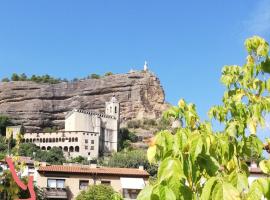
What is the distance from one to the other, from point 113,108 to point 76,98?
706 inches

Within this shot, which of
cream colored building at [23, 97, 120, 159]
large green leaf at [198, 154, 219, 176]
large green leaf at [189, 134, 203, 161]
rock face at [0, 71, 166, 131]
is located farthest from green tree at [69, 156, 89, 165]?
large green leaf at [189, 134, 203, 161]

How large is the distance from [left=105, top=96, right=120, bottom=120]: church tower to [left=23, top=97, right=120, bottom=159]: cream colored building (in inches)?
151

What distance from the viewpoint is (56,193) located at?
4531 cm

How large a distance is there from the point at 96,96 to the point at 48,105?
51.1 ft

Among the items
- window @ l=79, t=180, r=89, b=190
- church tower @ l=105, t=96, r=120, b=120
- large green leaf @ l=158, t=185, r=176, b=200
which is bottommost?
large green leaf @ l=158, t=185, r=176, b=200

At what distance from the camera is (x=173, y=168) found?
9.02 feet

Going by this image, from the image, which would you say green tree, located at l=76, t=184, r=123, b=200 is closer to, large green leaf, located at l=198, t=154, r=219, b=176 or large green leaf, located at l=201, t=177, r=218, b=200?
large green leaf, located at l=198, t=154, r=219, b=176

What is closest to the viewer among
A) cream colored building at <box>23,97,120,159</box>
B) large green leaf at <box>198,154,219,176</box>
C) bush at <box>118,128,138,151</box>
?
large green leaf at <box>198,154,219,176</box>

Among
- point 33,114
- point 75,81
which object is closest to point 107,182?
point 33,114

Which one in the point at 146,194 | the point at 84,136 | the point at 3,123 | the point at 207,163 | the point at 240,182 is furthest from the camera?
the point at 3,123

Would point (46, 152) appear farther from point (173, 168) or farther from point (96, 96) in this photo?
point (173, 168)

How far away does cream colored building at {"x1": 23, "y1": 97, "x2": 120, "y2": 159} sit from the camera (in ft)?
420

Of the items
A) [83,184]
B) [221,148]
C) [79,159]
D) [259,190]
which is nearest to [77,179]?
[83,184]

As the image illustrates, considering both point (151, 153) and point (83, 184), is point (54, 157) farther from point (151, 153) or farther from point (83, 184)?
point (151, 153)
